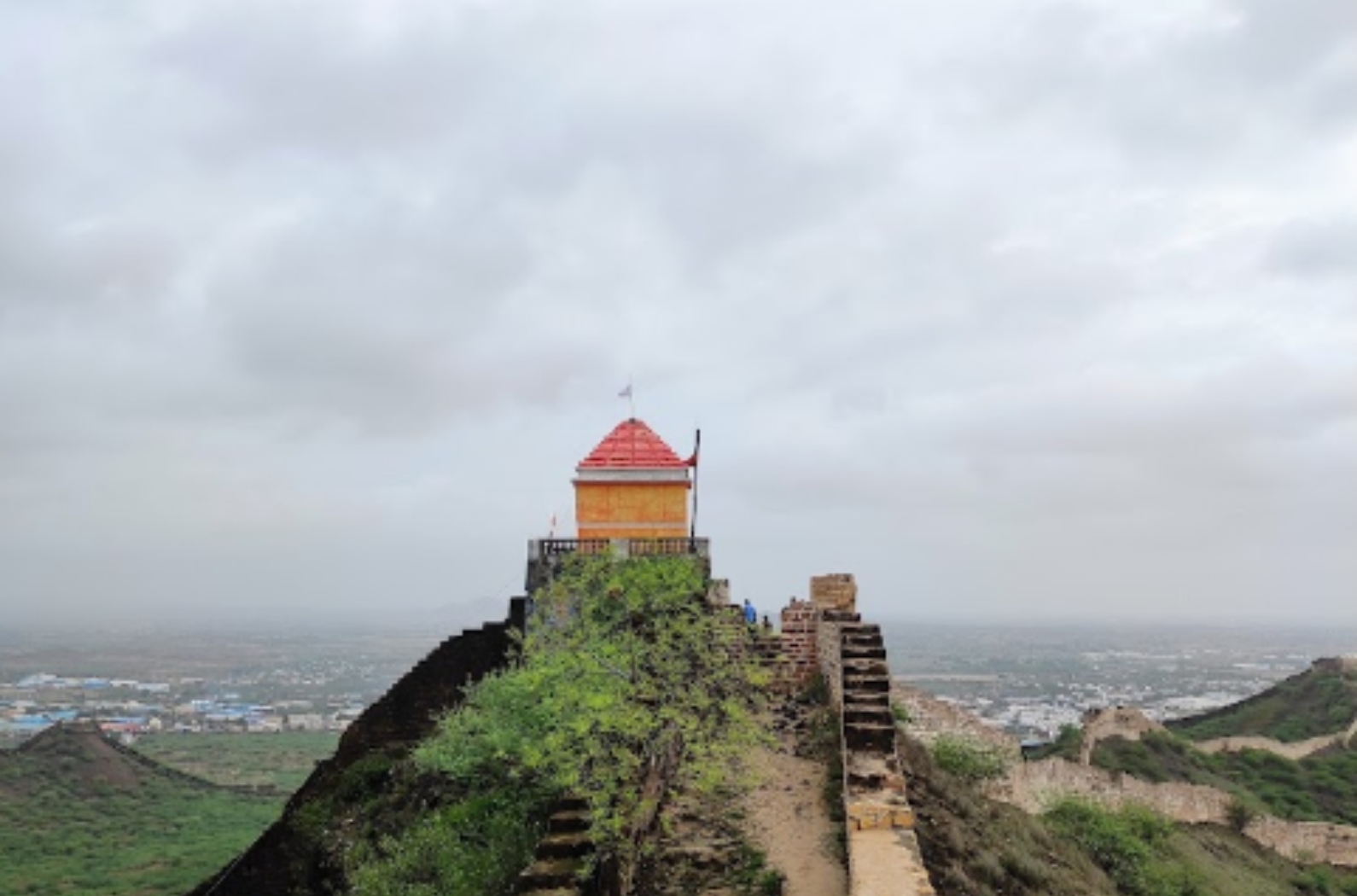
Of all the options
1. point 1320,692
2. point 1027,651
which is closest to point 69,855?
point 1320,692

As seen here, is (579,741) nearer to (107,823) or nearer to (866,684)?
(866,684)

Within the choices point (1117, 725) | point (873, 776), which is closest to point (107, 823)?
point (1117, 725)

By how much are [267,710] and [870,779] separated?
137 meters

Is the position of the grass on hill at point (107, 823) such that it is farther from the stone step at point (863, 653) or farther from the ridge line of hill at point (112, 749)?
the stone step at point (863, 653)

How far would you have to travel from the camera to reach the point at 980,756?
75.8 ft

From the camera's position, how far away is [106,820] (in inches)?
2227

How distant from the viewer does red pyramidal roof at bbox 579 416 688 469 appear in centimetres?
2475

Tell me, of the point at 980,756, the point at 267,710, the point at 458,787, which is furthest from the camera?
the point at 267,710

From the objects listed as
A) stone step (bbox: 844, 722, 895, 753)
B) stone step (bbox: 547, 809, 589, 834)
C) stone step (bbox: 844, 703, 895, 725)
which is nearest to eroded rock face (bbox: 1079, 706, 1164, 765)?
stone step (bbox: 844, 703, 895, 725)

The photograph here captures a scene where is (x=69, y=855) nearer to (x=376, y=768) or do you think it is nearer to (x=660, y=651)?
(x=376, y=768)

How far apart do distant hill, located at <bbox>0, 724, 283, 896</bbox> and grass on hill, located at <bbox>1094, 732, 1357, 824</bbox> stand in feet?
114

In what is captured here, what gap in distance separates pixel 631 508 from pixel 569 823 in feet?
40.1

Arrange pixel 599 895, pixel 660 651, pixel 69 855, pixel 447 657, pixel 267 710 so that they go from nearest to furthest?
1. pixel 599 895
2. pixel 660 651
3. pixel 447 657
4. pixel 69 855
5. pixel 267 710

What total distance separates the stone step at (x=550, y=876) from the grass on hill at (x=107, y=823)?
3657cm
